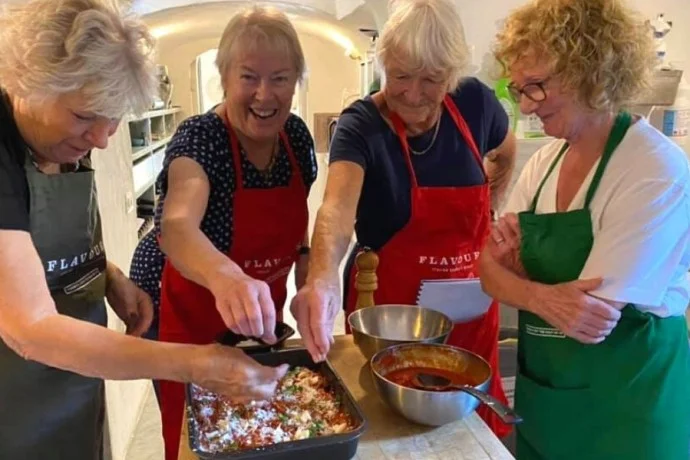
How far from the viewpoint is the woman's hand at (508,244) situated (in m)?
1.21

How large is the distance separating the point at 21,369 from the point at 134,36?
63 cm

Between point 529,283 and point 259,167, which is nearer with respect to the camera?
point 529,283

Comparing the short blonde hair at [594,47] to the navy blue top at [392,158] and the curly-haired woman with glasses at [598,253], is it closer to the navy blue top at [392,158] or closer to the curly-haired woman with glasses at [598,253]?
the curly-haired woman with glasses at [598,253]

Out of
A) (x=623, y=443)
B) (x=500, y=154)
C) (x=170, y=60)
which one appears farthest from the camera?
(x=170, y=60)

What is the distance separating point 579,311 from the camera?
3.41 ft

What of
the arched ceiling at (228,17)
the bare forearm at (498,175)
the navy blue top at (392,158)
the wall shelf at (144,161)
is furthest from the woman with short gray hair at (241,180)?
the arched ceiling at (228,17)

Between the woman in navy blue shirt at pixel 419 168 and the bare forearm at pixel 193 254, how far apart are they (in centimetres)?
23

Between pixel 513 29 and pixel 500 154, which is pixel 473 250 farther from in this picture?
pixel 513 29

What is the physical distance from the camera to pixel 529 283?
1.13m

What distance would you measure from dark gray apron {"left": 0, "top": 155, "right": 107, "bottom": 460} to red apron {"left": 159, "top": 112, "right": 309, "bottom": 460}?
0.18 metres

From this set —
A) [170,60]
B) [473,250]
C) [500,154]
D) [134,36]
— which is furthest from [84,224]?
[170,60]

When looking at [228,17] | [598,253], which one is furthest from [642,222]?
[228,17]

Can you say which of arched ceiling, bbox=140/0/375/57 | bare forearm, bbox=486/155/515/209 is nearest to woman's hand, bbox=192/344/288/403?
bare forearm, bbox=486/155/515/209

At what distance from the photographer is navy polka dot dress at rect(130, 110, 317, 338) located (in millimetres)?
1316
